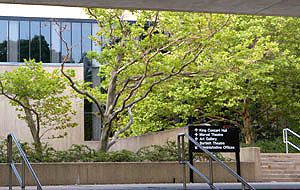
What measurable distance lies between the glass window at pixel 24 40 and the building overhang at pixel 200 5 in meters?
31.6

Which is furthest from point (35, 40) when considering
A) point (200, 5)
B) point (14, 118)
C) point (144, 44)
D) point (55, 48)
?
point (200, 5)

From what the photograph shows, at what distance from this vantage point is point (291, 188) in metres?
12.9

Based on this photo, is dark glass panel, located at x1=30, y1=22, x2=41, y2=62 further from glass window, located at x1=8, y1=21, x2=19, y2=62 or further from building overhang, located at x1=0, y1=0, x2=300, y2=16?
building overhang, located at x1=0, y1=0, x2=300, y2=16

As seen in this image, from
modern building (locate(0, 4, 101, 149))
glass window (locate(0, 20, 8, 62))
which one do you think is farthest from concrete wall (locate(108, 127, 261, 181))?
glass window (locate(0, 20, 8, 62))

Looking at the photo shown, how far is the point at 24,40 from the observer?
39.2m

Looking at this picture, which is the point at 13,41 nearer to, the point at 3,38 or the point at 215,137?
the point at 3,38

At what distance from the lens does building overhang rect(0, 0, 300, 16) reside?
8.55 m

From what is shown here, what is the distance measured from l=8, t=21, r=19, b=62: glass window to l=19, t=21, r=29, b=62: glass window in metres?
0.36

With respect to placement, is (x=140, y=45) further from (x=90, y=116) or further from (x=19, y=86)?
(x=90, y=116)

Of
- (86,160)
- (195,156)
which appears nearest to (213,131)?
(195,156)

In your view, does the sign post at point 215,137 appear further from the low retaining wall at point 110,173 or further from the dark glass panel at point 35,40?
the dark glass panel at point 35,40

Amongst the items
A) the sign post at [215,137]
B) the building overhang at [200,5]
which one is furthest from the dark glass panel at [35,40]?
the building overhang at [200,5]

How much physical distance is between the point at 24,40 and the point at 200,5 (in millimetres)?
32508

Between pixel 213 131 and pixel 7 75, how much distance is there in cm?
878
